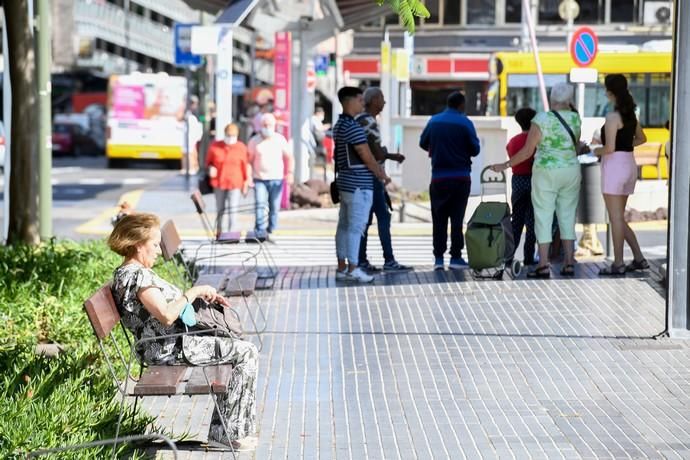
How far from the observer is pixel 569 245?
1433cm

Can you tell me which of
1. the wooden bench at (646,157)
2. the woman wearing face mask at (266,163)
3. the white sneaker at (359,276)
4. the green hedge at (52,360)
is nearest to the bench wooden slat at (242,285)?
the green hedge at (52,360)

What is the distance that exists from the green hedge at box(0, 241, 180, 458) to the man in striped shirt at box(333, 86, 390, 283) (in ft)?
7.19

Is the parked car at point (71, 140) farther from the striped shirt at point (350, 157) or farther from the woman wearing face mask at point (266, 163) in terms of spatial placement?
the striped shirt at point (350, 157)

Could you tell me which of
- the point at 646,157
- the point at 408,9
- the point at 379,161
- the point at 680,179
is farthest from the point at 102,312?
the point at 646,157

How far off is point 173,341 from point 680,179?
453 centimetres

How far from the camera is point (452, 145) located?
14.5 meters

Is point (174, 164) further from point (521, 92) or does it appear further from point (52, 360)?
point (52, 360)

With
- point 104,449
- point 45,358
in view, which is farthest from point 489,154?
point 104,449

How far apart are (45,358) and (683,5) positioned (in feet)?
16.2

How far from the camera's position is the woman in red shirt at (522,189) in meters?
14.6

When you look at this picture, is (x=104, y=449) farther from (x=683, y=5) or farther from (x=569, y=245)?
(x=569, y=245)

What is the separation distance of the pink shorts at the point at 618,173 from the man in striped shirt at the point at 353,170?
2.01 metres

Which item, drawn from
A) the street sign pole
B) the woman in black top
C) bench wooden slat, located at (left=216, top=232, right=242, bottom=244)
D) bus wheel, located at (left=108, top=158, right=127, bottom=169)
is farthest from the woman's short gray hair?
bus wheel, located at (left=108, top=158, right=127, bottom=169)

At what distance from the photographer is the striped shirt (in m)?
13.8
